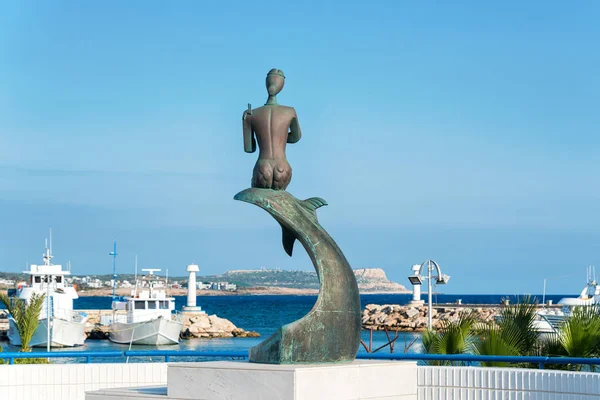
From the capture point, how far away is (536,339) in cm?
1057

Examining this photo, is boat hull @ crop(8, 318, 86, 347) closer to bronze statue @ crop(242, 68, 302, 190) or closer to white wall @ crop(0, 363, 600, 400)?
white wall @ crop(0, 363, 600, 400)

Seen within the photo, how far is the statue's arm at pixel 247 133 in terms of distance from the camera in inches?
338

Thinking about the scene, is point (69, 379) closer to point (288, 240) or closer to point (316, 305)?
point (288, 240)

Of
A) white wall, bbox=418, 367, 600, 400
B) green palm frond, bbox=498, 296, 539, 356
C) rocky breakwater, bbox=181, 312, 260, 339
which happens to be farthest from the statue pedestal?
rocky breakwater, bbox=181, 312, 260, 339


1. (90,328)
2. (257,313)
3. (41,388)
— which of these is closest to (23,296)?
(90,328)

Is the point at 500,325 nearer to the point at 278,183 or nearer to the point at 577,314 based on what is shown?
the point at 577,314

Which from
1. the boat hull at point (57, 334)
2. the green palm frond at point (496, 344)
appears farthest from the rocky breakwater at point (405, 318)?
the green palm frond at point (496, 344)

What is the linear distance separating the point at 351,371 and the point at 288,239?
1.47m

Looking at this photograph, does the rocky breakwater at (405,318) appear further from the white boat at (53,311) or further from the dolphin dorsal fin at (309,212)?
the dolphin dorsal fin at (309,212)

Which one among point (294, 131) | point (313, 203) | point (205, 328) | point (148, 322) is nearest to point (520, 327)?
point (313, 203)

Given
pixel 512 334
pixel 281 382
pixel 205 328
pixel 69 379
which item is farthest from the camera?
pixel 205 328

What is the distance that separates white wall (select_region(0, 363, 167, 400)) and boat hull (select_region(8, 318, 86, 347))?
46.6 meters

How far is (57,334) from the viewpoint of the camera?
2202 inches

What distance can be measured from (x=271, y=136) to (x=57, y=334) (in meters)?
50.4
